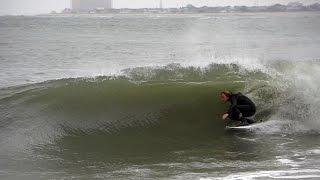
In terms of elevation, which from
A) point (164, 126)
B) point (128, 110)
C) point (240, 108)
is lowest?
point (164, 126)

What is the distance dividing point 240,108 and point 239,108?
0.08 ft

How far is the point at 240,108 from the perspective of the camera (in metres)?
10.7

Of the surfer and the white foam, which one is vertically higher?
the surfer

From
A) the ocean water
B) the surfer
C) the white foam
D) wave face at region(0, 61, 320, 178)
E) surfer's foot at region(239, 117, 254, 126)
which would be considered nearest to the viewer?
the white foam

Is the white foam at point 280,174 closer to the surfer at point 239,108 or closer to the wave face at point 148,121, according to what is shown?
the wave face at point 148,121

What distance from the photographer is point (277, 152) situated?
29.5 ft

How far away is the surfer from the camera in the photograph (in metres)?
10.6

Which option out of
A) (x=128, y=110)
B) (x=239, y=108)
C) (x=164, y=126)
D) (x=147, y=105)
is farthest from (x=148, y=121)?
(x=239, y=108)

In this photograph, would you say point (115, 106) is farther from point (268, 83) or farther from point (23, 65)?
point (23, 65)

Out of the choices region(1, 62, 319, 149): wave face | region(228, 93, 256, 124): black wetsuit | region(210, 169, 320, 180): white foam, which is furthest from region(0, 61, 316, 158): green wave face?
region(210, 169, 320, 180): white foam

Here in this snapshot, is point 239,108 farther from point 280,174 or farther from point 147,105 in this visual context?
point 280,174

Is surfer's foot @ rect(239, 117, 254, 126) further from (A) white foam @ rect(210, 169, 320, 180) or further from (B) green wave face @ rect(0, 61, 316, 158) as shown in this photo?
(A) white foam @ rect(210, 169, 320, 180)

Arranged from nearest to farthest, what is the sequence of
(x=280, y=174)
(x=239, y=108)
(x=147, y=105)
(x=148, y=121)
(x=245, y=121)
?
(x=280, y=174) → (x=239, y=108) → (x=245, y=121) → (x=148, y=121) → (x=147, y=105)

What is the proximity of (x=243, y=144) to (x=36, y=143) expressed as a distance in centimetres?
415
